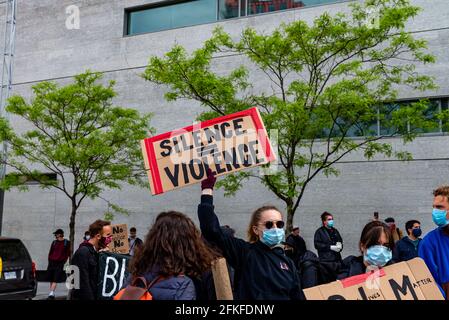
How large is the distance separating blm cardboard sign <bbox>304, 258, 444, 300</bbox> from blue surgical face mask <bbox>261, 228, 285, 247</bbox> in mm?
627

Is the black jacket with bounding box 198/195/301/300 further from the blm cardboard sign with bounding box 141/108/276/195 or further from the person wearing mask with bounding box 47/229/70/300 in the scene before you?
the person wearing mask with bounding box 47/229/70/300

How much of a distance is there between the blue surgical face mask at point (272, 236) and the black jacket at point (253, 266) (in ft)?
0.13

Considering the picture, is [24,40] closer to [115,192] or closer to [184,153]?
[115,192]

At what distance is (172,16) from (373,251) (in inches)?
600

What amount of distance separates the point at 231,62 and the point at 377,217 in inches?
273

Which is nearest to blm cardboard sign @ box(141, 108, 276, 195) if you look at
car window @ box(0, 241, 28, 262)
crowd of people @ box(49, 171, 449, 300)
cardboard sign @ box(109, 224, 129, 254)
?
crowd of people @ box(49, 171, 449, 300)

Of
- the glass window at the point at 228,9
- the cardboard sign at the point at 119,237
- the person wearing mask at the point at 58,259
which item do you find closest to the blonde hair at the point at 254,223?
the cardboard sign at the point at 119,237

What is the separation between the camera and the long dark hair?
2746 mm

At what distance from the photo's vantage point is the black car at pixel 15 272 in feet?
31.8

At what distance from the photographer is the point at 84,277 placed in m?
5.61

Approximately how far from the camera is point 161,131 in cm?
1670

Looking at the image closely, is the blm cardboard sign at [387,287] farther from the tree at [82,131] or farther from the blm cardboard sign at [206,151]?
the tree at [82,131]
